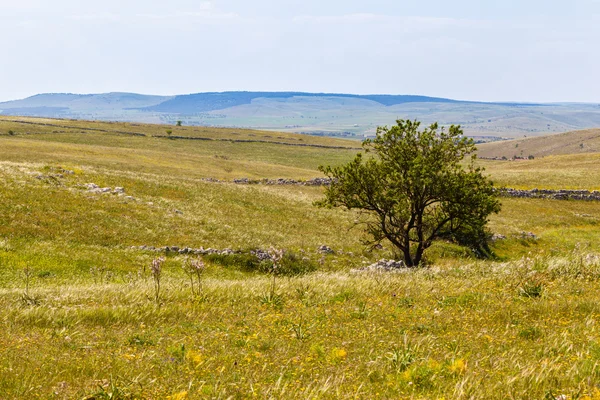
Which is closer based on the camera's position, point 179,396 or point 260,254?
point 179,396

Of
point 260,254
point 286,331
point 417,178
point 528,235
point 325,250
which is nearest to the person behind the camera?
point 286,331

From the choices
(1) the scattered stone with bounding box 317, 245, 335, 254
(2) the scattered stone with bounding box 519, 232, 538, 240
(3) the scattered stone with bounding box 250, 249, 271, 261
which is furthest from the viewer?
(2) the scattered stone with bounding box 519, 232, 538, 240

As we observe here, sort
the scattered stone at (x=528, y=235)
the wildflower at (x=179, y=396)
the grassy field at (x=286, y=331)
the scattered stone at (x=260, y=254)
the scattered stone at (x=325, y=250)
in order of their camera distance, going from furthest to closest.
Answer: the scattered stone at (x=528, y=235)
the scattered stone at (x=325, y=250)
the scattered stone at (x=260, y=254)
the grassy field at (x=286, y=331)
the wildflower at (x=179, y=396)

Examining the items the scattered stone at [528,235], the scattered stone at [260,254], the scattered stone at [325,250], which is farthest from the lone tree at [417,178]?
the scattered stone at [528,235]

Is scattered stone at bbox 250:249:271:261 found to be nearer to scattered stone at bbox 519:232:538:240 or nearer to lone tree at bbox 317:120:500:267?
lone tree at bbox 317:120:500:267

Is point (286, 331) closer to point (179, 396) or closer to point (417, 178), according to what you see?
point (179, 396)

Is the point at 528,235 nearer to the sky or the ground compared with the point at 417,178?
nearer to the ground

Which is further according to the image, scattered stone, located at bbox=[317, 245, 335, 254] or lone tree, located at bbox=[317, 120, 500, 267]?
scattered stone, located at bbox=[317, 245, 335, 254]

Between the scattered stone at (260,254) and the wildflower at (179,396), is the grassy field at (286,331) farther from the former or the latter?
the scattered stone at (260,254)

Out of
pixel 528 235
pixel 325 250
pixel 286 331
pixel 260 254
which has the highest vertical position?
pixel 286 331

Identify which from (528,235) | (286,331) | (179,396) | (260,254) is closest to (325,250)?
(260,254)

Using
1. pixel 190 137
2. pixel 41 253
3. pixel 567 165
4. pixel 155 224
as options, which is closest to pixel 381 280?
pixel 41 253

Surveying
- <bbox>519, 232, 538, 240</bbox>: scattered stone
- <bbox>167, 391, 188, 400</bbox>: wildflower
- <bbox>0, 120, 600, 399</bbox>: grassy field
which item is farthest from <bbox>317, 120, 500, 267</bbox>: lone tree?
<bbox>167, 391, 188, 400</bbox>: wildflower

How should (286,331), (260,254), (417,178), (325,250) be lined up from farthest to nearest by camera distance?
1. (325,250)
2. (260,254)
3. (417,178)
4. (286,331)
